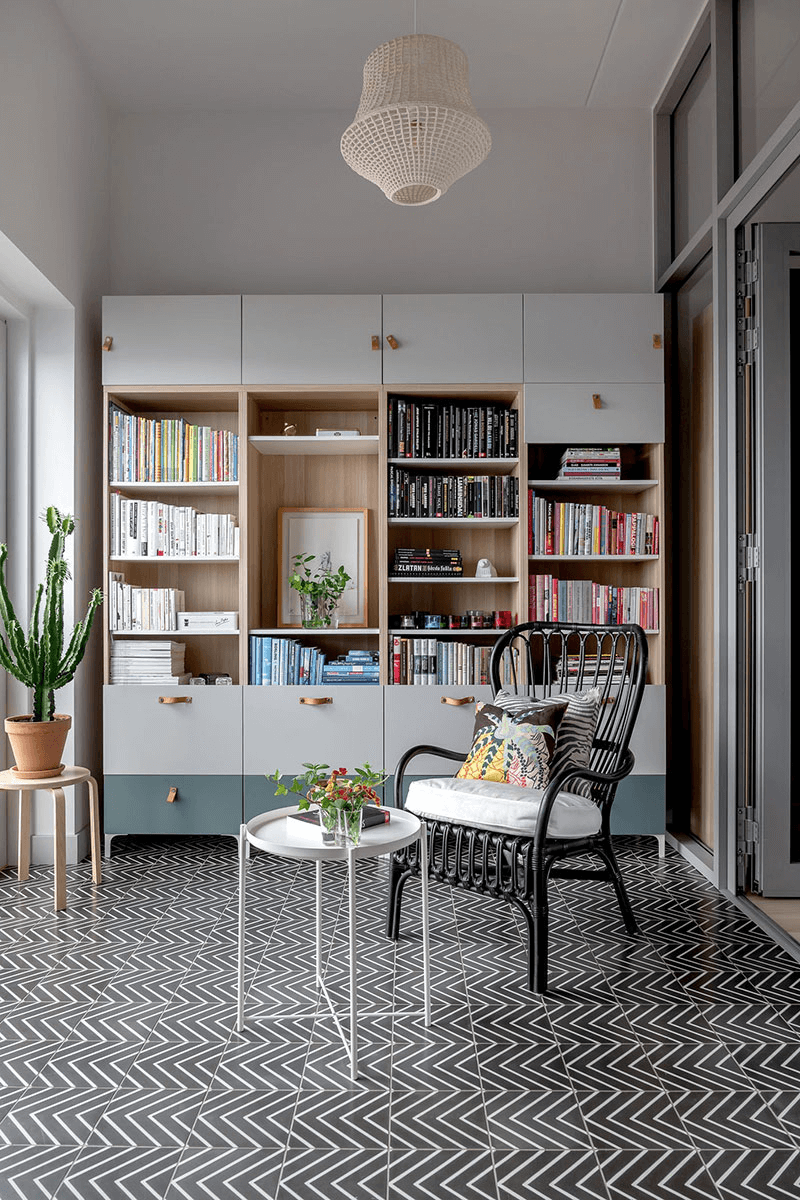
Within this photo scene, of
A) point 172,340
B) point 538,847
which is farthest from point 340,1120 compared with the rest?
point 172,340

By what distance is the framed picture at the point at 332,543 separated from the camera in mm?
4562

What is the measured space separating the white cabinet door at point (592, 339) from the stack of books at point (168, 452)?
4.73ft

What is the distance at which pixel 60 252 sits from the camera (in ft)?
12.7

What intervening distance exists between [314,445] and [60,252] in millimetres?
1361

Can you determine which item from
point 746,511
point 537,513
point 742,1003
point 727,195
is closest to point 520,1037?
point 742,1003

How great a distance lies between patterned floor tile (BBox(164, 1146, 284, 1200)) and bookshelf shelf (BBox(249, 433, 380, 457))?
9.68 ft

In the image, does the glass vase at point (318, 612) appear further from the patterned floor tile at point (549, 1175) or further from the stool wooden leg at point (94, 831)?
the patterned floor tile at point (549, 1175)

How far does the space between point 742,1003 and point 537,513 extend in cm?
223

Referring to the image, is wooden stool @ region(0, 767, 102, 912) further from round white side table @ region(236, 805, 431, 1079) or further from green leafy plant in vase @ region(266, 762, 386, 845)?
green leafy plant in vase @ region(266, 762, 386, 845)

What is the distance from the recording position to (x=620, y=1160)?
1.86 m

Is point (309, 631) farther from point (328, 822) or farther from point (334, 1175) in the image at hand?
point (334, 1175)

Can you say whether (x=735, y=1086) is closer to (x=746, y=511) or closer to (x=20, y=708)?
(x=746, y=511)

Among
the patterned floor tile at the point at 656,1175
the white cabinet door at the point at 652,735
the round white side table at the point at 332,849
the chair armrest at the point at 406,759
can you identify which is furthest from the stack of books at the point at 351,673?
the patterned floor tile at the point at 656,1175

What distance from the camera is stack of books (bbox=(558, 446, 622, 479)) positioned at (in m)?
4.17
